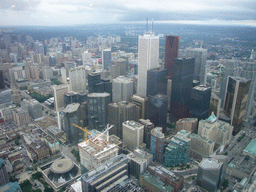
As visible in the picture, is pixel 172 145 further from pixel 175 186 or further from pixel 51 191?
pixel 51 191

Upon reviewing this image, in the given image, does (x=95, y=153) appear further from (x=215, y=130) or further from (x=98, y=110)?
(x=215, y=130)

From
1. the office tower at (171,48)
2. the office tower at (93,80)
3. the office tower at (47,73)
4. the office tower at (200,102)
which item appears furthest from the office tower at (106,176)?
the office tower at (47,73)

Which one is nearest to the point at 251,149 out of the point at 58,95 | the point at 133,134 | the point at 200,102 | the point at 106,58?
the point at 200,102

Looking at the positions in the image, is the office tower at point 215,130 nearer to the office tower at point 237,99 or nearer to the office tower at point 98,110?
the office tower at point 237,99

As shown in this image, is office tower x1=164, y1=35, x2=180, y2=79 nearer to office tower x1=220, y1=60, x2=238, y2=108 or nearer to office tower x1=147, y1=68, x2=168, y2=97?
office tower x1=147, y1=68, x2=168, y2=97

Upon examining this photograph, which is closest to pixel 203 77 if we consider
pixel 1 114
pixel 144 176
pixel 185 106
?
pixel 185 106
